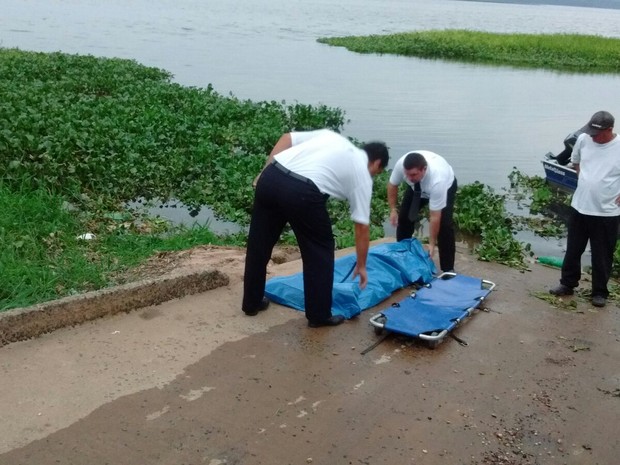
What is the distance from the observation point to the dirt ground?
3.35 metres

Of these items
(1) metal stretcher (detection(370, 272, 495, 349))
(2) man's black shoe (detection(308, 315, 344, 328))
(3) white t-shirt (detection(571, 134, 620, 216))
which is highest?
(3) white t-shirt (detection(571, 134, 620, 216))

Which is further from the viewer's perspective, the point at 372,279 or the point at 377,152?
the point at 372,279

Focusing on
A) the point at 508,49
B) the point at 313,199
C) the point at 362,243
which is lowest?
the point at 362,243

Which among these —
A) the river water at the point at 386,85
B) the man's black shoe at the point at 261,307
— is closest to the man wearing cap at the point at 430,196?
the man's black shoe at the point at 261,307

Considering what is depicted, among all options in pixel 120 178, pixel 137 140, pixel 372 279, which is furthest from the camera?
pixel 137 140

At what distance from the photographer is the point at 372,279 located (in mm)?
5633

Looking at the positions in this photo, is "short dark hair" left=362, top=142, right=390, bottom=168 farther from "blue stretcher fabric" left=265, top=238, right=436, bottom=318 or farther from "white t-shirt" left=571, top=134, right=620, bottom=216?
"white t-shirt" left=571, top=134, right=620, bottom=216

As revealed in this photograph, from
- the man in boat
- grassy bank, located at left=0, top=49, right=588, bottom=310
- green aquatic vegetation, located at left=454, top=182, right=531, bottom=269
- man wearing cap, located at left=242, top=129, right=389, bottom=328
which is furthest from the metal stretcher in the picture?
the man in boat

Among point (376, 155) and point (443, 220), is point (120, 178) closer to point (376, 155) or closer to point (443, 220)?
point (443, 220)

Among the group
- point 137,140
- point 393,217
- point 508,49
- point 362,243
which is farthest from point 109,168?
point 508,49

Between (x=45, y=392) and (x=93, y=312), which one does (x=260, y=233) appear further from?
(x=45, y=392)

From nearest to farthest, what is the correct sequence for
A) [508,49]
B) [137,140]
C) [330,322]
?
[330,322] < [137,140] < [508,49]

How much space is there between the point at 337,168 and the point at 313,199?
249 mm

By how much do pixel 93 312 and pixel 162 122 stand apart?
26.2 ft
